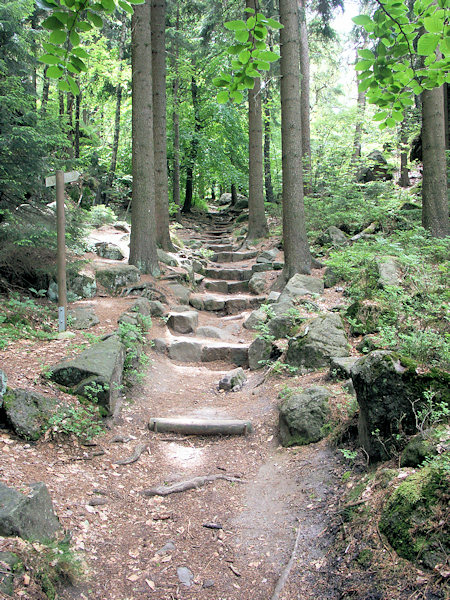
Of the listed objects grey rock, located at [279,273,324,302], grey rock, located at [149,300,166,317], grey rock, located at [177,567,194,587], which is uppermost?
grey rock, located at [279,273,324,302]

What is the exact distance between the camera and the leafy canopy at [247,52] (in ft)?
6.93

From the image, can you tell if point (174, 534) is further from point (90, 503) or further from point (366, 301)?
point (366, 301)

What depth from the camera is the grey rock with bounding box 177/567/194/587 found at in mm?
3131

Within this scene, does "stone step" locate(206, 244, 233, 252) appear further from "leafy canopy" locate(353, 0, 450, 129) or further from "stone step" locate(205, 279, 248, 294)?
"leafy canopy" locate(353, 0, 450, 129)

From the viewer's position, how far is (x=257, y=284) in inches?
472

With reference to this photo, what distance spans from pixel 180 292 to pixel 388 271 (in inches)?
210

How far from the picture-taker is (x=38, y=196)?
920 cm

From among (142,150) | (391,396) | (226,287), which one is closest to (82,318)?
(142,150)

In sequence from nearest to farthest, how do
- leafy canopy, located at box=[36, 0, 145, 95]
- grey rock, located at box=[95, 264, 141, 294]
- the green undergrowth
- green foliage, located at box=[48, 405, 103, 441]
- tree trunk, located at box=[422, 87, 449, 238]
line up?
leafy canopy, located at box=[36, 0, 145, 95] < the green undergrowth < green foliage, located at box=[48, 405, 103, 441] < tree trunk, located at box=[422, 87, 449, 238] < grey rock, located at box=[95, 264, 141, 294]

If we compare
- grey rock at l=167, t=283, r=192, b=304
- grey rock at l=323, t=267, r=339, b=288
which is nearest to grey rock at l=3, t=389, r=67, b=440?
grey rock at l=167, t=283, r=192, b=304

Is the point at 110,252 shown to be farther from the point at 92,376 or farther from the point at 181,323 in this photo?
the point at 92,376

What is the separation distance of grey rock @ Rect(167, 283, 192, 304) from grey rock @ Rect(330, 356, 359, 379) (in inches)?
231

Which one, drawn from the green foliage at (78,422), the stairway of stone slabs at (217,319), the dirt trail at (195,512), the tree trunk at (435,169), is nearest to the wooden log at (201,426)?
the stairway of stone slabs at (217,319)

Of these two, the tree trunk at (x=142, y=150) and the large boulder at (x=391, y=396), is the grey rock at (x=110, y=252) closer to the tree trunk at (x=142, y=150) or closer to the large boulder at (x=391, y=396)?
the tree trunk at (x=142, y=150)
